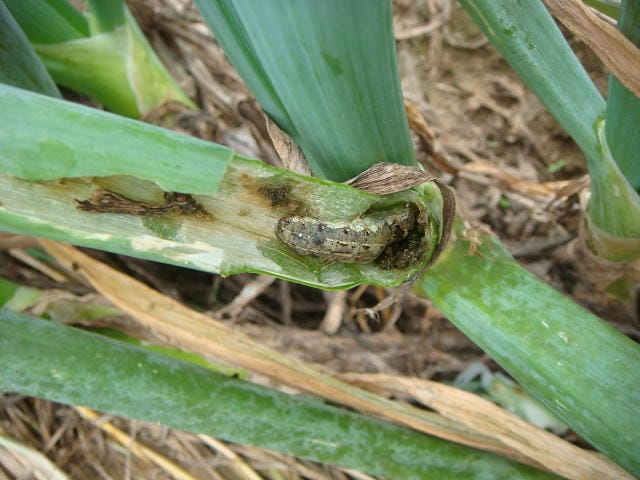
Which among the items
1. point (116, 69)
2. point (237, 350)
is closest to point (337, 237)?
point (237, 350)

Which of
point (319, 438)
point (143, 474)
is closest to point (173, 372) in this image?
point (319, 438)

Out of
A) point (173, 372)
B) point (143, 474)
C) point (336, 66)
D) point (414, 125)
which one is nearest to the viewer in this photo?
point (336, 66)

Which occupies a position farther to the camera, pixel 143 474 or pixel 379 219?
pixel 143 474

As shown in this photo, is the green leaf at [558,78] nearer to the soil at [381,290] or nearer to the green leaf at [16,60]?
the soil at [381,290]

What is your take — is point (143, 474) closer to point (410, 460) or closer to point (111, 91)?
point (410, 460)

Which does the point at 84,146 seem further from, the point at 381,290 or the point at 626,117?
the point at 381,290

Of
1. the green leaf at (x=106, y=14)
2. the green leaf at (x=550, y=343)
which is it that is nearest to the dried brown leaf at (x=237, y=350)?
the green leaf at (x=550, y=343)

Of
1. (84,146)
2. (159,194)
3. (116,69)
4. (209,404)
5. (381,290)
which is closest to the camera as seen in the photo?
(84,146)
